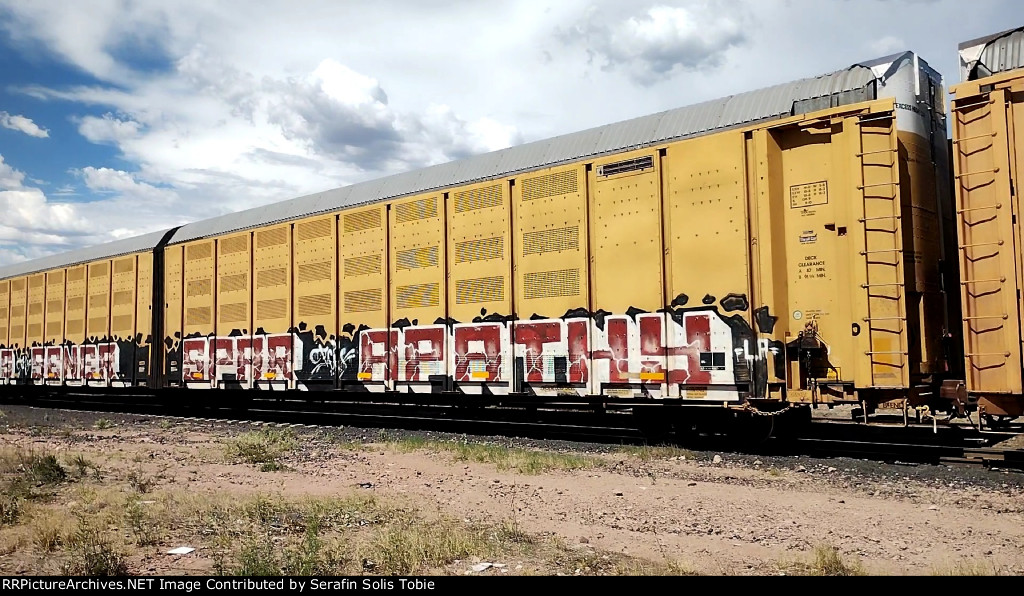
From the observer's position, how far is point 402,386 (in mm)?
13906

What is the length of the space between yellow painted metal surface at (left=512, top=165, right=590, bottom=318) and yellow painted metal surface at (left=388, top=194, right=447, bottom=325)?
186 centimetres

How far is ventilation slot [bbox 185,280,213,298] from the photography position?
18.2 metres

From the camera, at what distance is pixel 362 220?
14.9 metres

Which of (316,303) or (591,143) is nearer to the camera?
(591,143)

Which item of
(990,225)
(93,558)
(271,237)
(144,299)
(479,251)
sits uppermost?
(271,237)

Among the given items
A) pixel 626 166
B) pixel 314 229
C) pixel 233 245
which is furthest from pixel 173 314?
pixel 626 166

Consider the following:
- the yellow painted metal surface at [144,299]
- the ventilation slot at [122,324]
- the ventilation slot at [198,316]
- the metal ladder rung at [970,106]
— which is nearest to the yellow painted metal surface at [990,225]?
the metal ladder rung at [970,106]

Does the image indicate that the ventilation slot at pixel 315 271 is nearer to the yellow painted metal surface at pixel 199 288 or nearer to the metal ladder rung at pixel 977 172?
the yellow painted metal surface at pixel 199 288

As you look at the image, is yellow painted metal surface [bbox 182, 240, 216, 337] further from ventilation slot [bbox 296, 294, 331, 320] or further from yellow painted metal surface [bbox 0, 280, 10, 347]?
yellow painted metal surface [bbox 0, 280, 10, 347]

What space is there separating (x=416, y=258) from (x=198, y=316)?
25.8ft

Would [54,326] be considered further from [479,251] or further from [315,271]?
[479,251]

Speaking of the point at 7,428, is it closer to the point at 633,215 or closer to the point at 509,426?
the point at 509,426

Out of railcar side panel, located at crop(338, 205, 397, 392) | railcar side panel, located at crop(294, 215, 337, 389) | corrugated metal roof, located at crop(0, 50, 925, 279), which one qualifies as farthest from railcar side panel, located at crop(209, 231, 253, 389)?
railcar side panel, located at crop(338, 205, 397, 392)

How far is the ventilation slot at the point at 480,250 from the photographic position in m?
12.6
